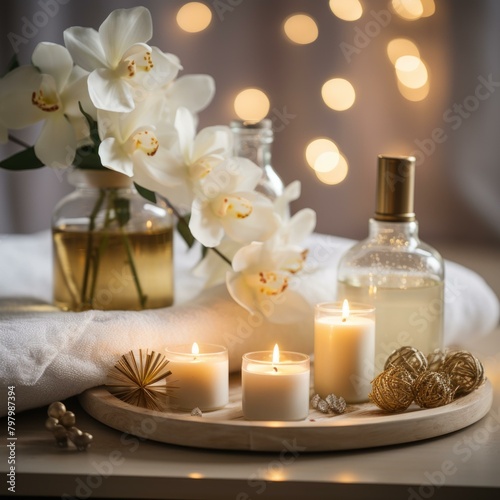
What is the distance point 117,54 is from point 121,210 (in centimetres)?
23

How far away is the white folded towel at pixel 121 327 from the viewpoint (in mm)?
798

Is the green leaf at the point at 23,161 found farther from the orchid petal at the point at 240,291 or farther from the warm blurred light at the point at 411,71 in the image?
the warm blurred light at the point at 411,71

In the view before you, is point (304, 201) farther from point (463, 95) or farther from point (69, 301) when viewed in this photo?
point (69, 301)

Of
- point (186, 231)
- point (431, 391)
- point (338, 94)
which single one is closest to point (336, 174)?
point (338, 94)

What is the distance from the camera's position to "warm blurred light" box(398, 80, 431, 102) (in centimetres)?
158

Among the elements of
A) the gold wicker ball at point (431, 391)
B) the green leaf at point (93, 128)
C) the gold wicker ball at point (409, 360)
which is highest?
the green leaf at point (93, 128)

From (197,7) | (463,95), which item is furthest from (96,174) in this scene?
(463,95)

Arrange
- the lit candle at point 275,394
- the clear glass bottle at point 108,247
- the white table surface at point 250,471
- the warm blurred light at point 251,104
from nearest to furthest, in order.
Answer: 1. the white table surface at point 250,471
2. the lit candle at point 275,394
3. the clear glass bottle at point 108,247
4. the warm blurred light at point 251,104

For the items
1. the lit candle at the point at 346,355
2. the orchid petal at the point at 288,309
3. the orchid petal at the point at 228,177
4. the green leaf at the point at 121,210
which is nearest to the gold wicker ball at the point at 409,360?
the lit candle at the point at 346,355

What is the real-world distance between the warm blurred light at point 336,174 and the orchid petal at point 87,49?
857 mm

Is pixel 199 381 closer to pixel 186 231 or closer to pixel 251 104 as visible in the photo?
pixel 186 231

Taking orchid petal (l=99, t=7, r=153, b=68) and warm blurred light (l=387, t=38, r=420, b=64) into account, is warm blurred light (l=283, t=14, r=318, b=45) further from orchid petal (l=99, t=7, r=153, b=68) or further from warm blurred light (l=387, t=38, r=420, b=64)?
orchid petal (l=99, t=7, r=153, b=68)

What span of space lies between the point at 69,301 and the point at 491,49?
962 mm

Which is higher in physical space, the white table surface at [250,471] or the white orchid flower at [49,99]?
the white orchid flower at [49,99]
